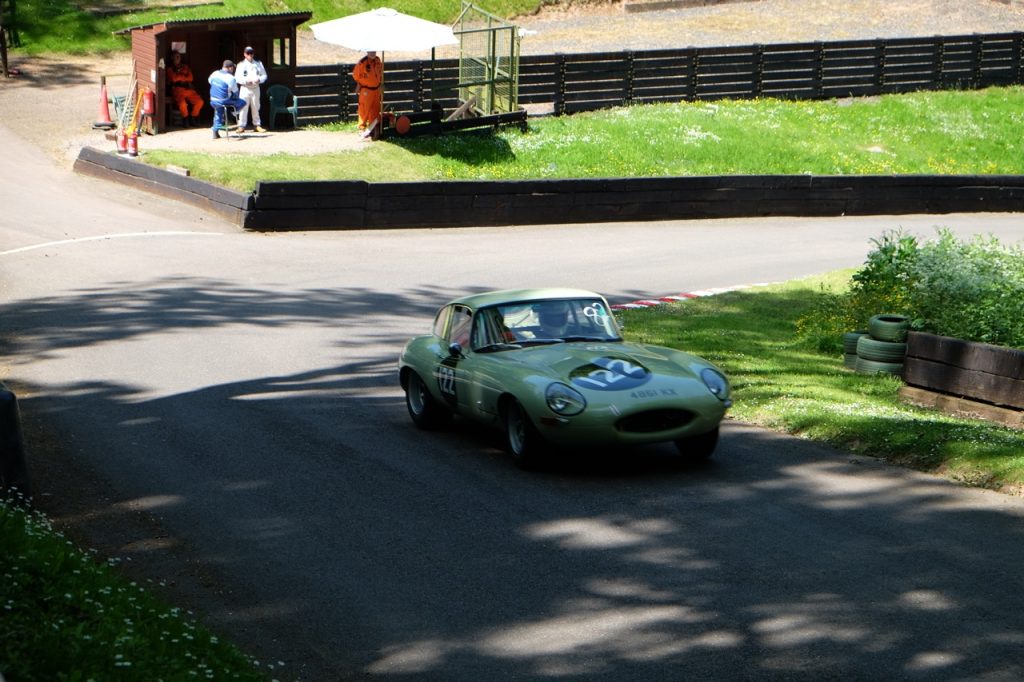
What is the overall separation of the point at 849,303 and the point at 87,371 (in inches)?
370

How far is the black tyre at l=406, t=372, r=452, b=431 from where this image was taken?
38.4ft

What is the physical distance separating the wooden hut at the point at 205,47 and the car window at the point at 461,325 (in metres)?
→ 19.0

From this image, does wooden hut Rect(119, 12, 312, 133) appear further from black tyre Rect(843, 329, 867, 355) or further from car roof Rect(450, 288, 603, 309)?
car roof Rect(450, 288, 603, 309)

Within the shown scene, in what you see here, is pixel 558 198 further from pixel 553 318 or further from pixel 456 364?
pixel 456 364

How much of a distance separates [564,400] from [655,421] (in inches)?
28.8

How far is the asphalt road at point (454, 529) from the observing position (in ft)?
22.4

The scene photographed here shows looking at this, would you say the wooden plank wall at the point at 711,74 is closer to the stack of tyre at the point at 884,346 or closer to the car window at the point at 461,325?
the stack of tyre at the point at 884,346

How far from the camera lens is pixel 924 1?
50.0 meters

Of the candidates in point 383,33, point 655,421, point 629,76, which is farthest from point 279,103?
point 655,421

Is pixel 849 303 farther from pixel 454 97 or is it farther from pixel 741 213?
pixel 454 97

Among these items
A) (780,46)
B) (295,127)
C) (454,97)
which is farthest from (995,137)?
(295,127)

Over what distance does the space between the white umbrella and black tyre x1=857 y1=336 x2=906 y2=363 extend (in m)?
16.5

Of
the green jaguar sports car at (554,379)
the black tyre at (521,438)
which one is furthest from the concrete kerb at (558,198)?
the black tyre at (521,438)

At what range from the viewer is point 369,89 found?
2925 centimetres
